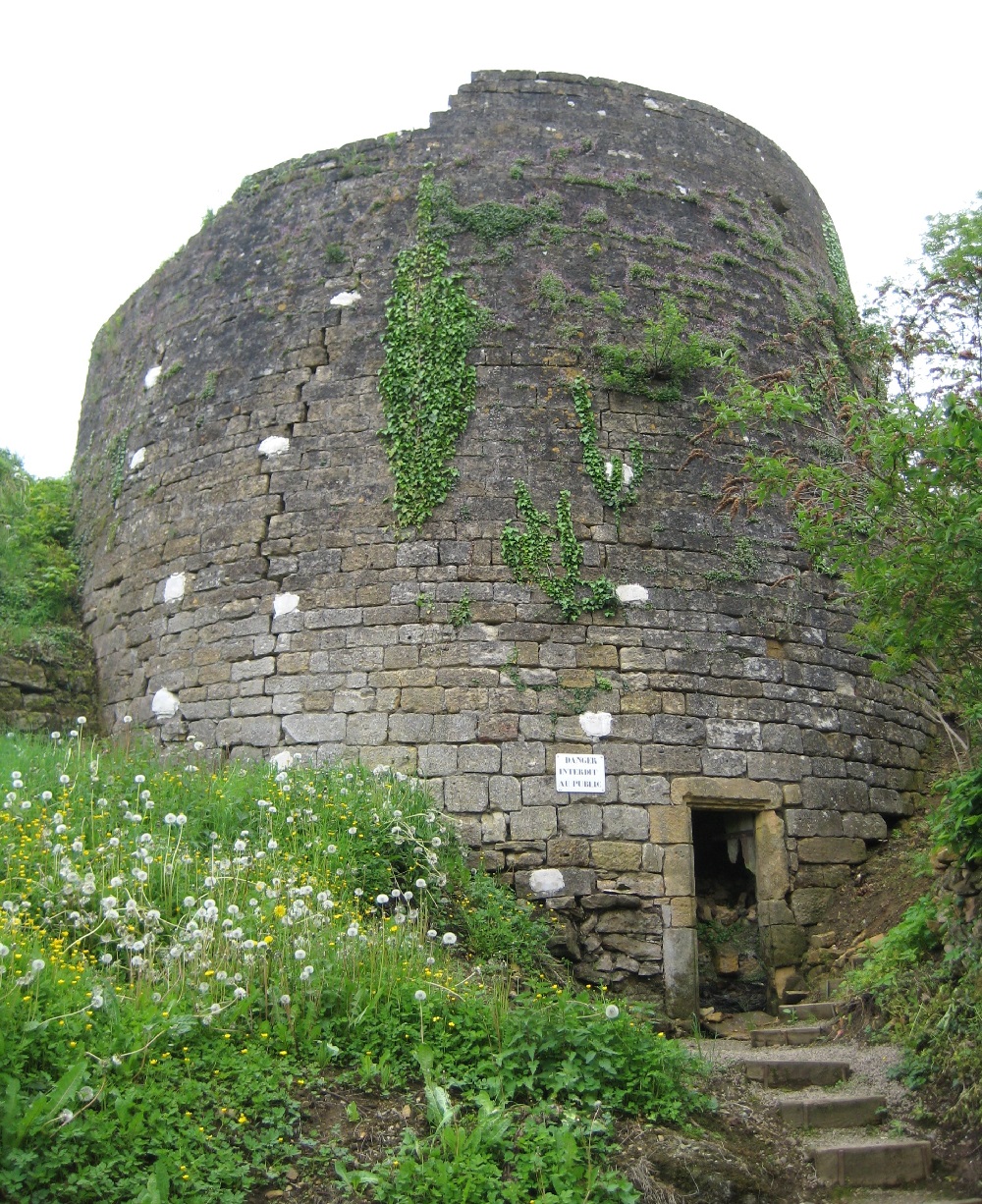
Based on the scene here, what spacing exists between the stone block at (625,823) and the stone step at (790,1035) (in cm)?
138

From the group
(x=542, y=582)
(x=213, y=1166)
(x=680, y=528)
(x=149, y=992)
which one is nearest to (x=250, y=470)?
(x=542, y=582)

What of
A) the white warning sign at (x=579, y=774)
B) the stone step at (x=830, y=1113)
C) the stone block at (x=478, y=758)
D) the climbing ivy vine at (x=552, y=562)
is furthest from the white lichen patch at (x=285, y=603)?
the stone step at (x=830, y=1113)

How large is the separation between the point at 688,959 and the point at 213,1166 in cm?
418

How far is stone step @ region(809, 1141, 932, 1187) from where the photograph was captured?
4672 mm

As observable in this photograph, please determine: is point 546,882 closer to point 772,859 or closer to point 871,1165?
point 772,859

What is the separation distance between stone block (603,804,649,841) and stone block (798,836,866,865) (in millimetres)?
1161

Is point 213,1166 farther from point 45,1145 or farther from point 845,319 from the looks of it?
point 845,319

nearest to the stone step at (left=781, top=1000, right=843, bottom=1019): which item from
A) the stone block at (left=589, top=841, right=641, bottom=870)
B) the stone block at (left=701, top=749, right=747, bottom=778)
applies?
the stone block at (left=589, top=841, right=641, bottom=870)

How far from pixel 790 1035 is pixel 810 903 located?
1457 mm

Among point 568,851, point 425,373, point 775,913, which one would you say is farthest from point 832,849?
point 425,373

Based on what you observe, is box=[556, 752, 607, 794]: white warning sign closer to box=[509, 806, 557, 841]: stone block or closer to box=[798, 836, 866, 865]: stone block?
box=[509, 806, 557, 841]: stone block

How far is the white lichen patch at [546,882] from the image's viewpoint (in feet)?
24.5

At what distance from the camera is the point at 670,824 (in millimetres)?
7711

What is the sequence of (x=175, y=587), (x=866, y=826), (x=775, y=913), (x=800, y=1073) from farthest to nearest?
(x=175, y=587) < (x=866, y=826) < (x=775, y=913) < (x=800, y=1073)
